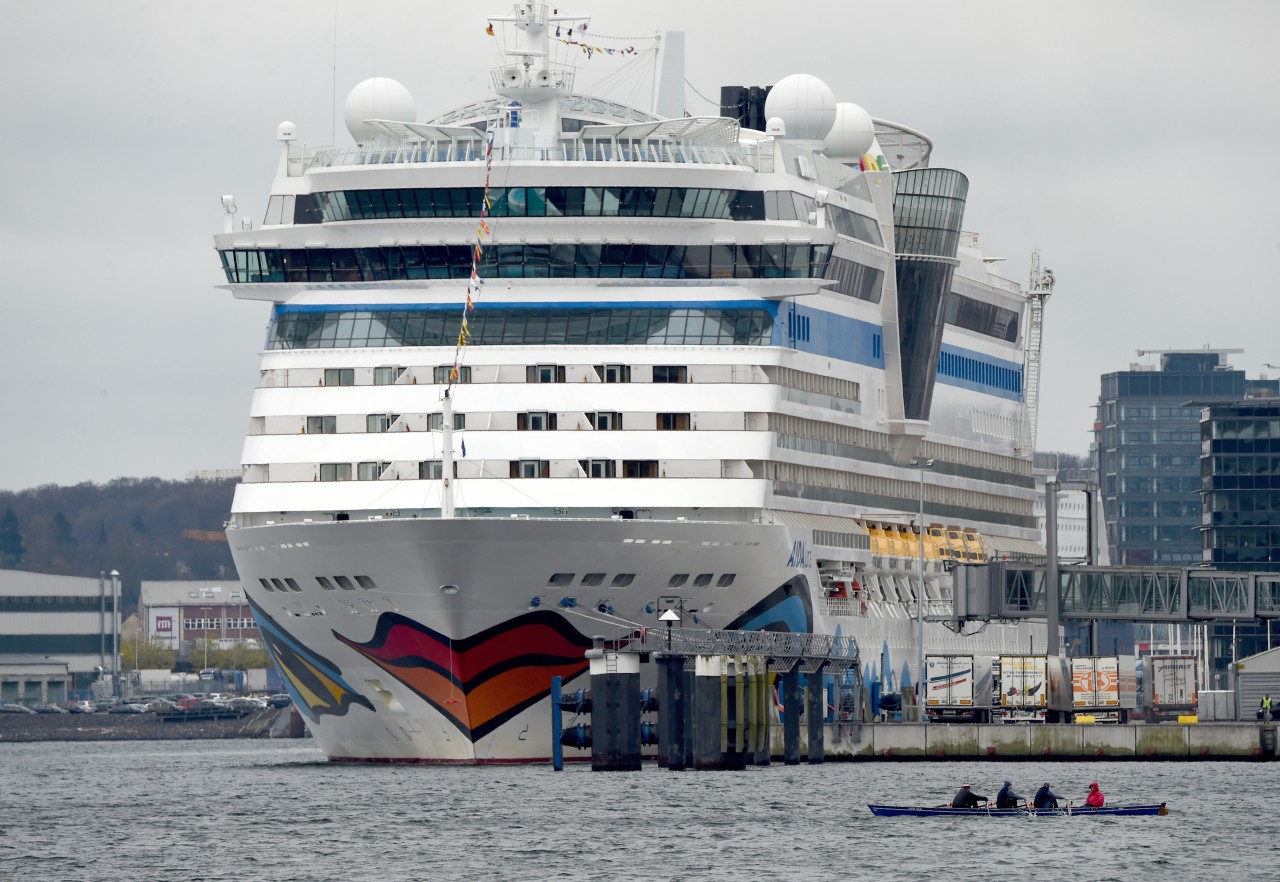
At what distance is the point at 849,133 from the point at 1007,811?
107 ft

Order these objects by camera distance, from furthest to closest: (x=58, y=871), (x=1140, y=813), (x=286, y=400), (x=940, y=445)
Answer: (x=940, y=445) → (x=286, y=400) → (x=1140, y=813) → (x=58, y=871)

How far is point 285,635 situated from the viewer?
81688 mm

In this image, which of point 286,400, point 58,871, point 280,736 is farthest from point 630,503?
point 280,736

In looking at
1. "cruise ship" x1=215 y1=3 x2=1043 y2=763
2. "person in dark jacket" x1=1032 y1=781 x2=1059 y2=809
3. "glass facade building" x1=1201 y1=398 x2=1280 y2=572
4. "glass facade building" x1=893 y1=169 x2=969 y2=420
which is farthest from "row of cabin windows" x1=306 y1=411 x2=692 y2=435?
"glass facade building" x1=1201 y1=398 x2=1280 y2=572

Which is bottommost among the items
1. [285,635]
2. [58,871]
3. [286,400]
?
[58,871]

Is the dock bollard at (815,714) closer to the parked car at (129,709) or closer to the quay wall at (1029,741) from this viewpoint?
Result: the quay wall at (1029,741)

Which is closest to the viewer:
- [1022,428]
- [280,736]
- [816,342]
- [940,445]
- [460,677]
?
[460,677]

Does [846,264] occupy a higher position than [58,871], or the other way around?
[846,264]

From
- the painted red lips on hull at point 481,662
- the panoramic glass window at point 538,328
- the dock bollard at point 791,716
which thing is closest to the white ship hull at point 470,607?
the painted red lips on hull at point 481,662

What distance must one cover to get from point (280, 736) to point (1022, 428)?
5792 cm

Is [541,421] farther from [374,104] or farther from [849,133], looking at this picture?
[849,133]

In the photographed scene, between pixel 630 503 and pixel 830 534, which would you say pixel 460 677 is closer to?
pixel 630 503

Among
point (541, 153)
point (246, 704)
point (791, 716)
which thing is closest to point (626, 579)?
point (791, 716)

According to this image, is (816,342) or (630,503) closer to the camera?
(630,503)
